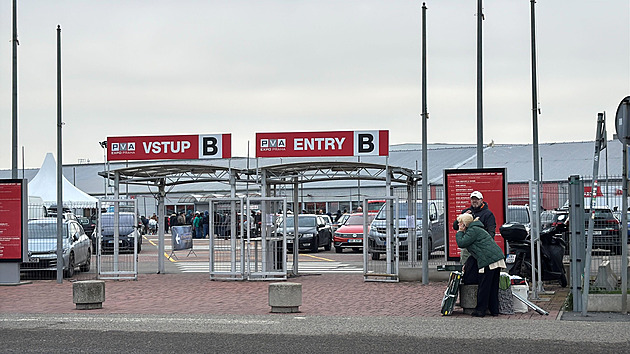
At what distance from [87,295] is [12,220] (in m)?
6.25

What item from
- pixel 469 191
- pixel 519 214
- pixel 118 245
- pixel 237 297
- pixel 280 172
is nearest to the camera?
pixel 237 297

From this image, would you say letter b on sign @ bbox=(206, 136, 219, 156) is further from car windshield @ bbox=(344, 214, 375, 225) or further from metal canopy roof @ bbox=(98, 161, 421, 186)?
car windshield @ bbox=(344, 214, 375, 225)

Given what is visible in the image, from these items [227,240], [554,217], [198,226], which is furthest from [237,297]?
[198,226]

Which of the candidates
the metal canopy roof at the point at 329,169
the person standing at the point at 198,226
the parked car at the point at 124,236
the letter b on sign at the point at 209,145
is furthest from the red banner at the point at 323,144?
the person standing at the point at 198,226

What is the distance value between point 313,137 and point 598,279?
778 cm

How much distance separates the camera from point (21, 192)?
66.3 feet

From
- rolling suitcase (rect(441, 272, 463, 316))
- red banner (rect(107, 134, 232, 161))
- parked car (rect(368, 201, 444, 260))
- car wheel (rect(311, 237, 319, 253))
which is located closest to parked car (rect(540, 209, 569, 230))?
parked car (rect(368, 201, 444, 260))

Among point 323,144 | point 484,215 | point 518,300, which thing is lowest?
point 518,300

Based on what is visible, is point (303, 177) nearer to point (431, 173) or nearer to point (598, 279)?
point (598, 279)

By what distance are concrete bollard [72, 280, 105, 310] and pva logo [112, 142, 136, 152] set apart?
6.92 meters

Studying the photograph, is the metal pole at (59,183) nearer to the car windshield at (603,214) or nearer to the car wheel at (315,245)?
the car windshield at (603,214)

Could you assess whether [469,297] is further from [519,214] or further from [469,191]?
[519,214]

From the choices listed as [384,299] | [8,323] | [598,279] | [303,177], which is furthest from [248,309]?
[303,177]

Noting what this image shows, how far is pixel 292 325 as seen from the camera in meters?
12.3
